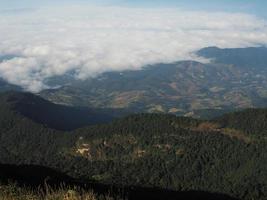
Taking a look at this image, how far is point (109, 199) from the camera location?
1082 inches

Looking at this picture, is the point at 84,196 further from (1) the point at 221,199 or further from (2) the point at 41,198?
(1) the point at 221,199

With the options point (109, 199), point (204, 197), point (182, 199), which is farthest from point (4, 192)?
point (204, 197)

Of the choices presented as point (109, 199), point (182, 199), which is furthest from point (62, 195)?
point (182, 199)

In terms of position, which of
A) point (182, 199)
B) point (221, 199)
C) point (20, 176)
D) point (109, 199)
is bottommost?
point (221, 199)


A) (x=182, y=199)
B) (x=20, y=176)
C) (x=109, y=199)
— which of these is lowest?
(x=182, y=199)

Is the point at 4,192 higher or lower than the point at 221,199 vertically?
higher

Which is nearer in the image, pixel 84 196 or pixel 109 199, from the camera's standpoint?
pixel 84 196

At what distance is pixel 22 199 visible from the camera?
25375mm

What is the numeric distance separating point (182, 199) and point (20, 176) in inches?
2291

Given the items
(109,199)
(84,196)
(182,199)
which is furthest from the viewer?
(182,199)

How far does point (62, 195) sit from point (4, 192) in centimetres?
307

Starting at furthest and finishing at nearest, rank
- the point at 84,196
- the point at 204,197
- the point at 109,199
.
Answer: the point at 204,197 → the point at 109,199 → the point at 84,196

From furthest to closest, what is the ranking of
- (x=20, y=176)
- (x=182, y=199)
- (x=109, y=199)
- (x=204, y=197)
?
(x=204, y=197) < (x=182, y=199) < (x=20, y=176) < (x=109, y=199)

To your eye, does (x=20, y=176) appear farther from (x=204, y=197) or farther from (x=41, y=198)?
(x=41, y=198)
